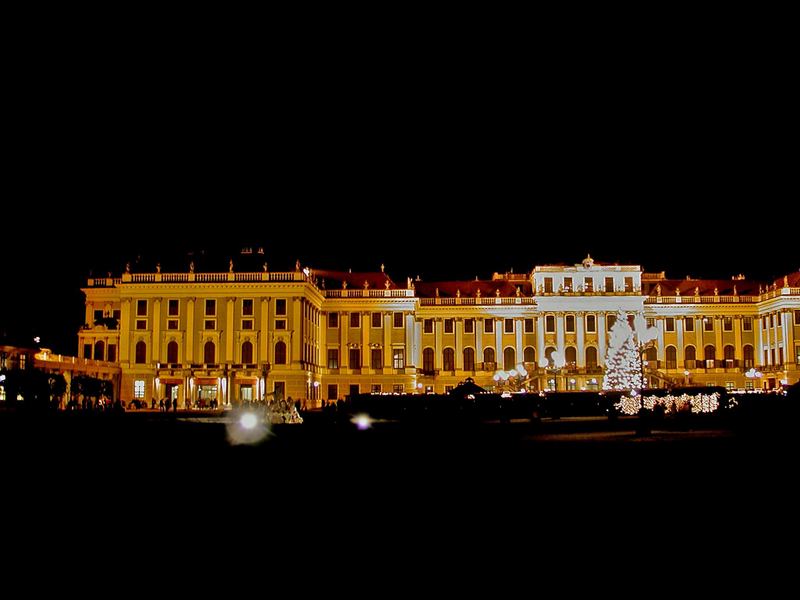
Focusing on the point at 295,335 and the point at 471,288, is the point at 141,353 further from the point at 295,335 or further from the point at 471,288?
the point at 471,288

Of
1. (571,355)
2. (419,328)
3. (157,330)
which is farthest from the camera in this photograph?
(571,355)

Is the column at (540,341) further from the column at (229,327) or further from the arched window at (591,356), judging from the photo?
the column at (229,327)

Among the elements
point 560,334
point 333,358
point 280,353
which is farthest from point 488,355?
point 280,353

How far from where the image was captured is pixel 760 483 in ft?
40.9

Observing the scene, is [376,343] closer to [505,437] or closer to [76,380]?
[76,380]

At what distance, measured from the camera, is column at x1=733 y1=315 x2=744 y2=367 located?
79562 millimetres

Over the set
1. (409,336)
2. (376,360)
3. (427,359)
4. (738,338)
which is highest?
(409,336)

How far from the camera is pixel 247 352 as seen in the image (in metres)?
66.2

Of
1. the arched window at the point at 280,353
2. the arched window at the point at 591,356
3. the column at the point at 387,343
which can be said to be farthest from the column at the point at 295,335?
the arched window at the point at 591,356

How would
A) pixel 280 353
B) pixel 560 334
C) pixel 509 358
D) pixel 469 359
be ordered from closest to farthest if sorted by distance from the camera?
pixel 280 353, pixel 560 334, pixel 469 359, pixel 509 358

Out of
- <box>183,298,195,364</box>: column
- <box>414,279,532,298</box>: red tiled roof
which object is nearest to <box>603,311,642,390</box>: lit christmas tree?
<box>414,279,532,298</box>: red tiled roof

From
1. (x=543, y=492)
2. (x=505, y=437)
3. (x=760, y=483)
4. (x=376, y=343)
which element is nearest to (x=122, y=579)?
(x=543, y=492)

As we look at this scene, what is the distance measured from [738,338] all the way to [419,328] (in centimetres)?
2758

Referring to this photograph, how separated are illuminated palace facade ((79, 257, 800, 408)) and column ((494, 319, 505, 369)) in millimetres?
89
